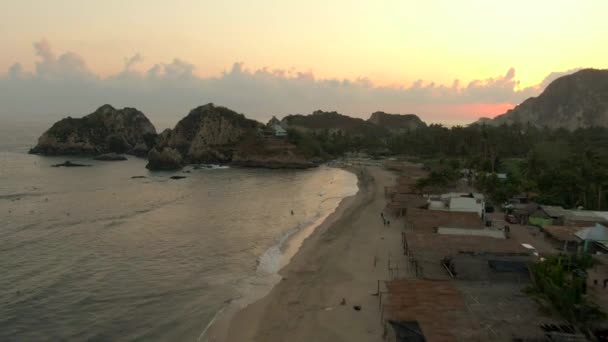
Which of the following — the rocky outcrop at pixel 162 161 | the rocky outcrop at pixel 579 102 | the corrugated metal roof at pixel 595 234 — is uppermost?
the rocky outcrop at pixel 579 102

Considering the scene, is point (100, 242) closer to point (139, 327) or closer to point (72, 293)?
point (72, 293)

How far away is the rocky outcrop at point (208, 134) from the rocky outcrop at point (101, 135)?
10.9 metres

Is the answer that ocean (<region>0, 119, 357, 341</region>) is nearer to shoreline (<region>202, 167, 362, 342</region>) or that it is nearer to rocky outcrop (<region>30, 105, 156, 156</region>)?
shoreline (<region>202, 167, 362, 342</region>)

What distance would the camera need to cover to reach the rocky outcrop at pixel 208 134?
108 meters

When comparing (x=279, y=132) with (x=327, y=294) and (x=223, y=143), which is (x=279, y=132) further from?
(x=327, y=294)

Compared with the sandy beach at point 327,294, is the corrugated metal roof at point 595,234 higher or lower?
higher

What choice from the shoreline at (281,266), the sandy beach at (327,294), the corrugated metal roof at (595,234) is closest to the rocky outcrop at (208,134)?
the shoreline at (281,266)

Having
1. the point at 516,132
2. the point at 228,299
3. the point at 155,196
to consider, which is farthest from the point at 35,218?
the point at 516,132

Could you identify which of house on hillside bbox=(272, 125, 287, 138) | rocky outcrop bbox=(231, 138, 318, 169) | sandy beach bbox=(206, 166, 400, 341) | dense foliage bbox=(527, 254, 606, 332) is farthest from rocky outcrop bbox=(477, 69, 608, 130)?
dense foliage bbox=(527, 254, 606, 332)

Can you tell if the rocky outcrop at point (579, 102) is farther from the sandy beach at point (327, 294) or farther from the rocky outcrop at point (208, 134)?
the sandy beach at point (327, 294)

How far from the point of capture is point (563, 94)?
196m

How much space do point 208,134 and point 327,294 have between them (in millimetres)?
93067

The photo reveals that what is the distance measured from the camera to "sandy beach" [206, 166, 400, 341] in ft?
67.7

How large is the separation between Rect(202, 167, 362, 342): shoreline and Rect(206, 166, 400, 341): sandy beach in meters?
0.10
